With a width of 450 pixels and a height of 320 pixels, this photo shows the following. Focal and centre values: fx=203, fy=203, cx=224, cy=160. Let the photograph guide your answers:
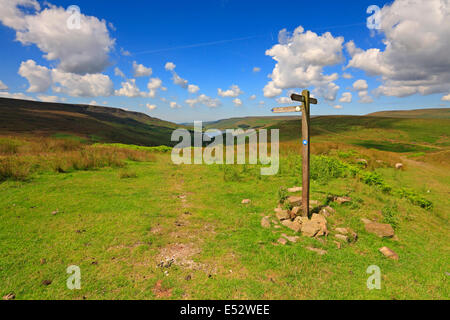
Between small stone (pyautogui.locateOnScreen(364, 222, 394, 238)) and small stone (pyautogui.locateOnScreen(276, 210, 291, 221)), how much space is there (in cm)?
238

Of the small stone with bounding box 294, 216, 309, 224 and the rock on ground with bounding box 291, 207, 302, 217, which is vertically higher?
the rock on ground with bounding box 291, 207, 302, 217

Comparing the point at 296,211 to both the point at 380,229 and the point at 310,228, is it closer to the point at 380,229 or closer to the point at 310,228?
the point at 310,228

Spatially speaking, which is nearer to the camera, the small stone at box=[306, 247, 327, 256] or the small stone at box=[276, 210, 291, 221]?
the small stone at box=[306, 247, 327, 256]

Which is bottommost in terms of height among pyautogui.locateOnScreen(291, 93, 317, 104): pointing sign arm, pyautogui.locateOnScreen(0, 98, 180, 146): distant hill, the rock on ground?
the rock on ground

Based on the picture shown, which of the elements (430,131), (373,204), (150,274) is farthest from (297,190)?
(430,131)

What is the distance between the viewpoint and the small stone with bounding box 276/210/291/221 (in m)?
6.79

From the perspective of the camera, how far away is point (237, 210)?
7.72 m

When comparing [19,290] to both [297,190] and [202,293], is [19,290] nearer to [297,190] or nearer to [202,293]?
[202,293]

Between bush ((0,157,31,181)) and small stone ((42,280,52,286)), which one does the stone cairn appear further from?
bush ((0,157,31,181))

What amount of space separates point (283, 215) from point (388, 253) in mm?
2805

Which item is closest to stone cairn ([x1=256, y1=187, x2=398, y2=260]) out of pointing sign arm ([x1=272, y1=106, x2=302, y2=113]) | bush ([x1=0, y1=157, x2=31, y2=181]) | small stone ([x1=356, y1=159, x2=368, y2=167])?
pointing sign arm ([x1=272, y1=106, x2=302, y2=113])

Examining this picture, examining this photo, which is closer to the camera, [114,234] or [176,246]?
[176,246]

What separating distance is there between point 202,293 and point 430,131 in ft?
306

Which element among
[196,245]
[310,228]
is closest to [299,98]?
[310,228]
